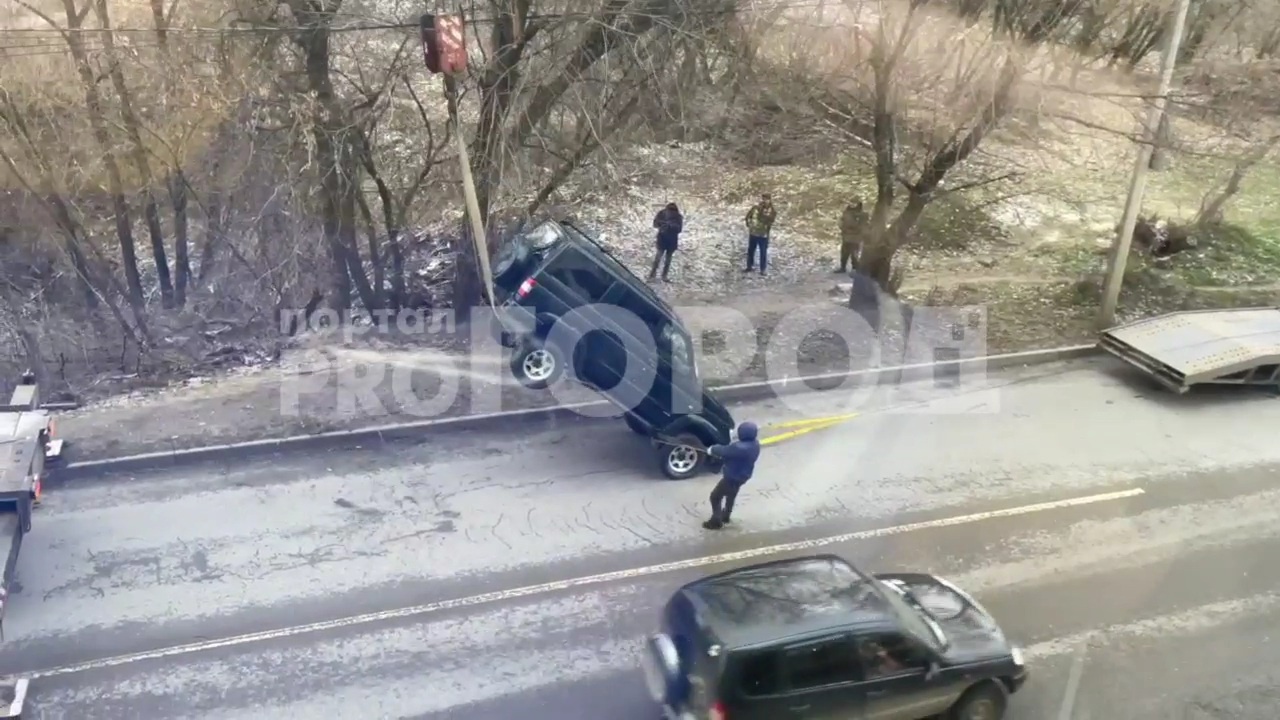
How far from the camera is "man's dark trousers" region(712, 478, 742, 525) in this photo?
932cm

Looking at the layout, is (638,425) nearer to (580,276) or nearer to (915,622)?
(580,276)

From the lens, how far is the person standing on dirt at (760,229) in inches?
655

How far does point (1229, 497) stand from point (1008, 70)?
6197 millimetres

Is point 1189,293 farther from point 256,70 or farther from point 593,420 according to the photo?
point 256,70

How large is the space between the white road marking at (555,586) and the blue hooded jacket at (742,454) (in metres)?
0.75

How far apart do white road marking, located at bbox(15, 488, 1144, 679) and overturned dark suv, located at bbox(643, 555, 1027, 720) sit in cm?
168

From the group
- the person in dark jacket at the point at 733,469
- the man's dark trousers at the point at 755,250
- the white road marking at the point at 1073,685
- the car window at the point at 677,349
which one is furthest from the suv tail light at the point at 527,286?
the man's dark trousers at the point at 755,250

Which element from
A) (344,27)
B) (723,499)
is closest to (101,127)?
(344,27)

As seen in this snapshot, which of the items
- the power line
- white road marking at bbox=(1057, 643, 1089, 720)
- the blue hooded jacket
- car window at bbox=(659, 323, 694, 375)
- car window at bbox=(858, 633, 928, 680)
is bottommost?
white road marking at bbox=(1057, 643, 1089, 720)

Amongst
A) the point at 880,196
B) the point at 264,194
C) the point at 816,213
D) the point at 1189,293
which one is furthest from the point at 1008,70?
the point at 264,194

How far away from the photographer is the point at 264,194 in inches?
555

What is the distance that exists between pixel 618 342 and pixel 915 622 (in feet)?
13.8

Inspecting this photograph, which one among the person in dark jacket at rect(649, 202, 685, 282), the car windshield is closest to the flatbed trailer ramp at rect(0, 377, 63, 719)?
the car windshield

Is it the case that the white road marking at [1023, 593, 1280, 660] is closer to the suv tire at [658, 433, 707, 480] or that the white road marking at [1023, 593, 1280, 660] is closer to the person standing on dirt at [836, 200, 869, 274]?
the suv tire at [658, 433, 707, 480]
